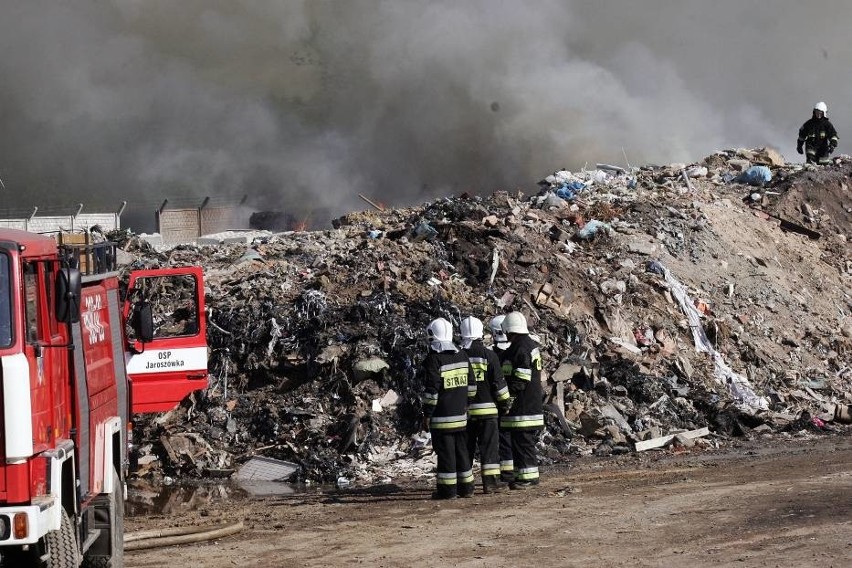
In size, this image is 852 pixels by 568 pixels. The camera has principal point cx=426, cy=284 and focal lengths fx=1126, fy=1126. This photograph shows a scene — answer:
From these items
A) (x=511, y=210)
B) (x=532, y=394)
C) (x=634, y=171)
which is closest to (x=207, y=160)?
(x=634, y=171)

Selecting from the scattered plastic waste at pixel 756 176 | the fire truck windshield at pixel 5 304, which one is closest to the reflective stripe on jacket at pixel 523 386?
the fire truck windshield at pixel 5 304

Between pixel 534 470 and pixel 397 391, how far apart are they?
2.71 m

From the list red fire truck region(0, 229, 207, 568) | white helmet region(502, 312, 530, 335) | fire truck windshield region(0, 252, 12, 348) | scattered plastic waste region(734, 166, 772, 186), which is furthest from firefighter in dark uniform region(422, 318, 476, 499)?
scattered plastic waste region(734, 166, 772, 186)

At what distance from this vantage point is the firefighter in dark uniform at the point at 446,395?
8969 mm

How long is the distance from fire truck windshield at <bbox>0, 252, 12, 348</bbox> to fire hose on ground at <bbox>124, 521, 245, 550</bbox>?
296 centimetres

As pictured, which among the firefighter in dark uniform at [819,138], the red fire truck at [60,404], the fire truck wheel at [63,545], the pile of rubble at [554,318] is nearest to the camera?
the red fire truck at [60,404]

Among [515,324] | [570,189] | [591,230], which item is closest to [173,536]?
[515,324]

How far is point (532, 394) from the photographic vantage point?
9523 millimetres

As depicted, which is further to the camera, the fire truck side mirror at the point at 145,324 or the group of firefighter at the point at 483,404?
the group of firefighter at the point at 483,404

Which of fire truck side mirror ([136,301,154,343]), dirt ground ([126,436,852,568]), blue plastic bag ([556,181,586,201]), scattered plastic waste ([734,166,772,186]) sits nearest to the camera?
dirt ground ([126,436,852,568])

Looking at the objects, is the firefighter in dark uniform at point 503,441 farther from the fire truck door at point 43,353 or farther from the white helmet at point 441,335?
the fire truck door at point 43,353

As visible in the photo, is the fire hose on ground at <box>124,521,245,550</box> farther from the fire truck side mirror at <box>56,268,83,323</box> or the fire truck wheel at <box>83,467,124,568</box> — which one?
the fire truck side mirror at <box>56,268,83,323</box>

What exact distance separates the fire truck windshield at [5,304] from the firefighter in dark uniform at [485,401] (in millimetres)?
4884

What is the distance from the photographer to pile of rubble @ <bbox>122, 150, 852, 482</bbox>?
38.6ft
